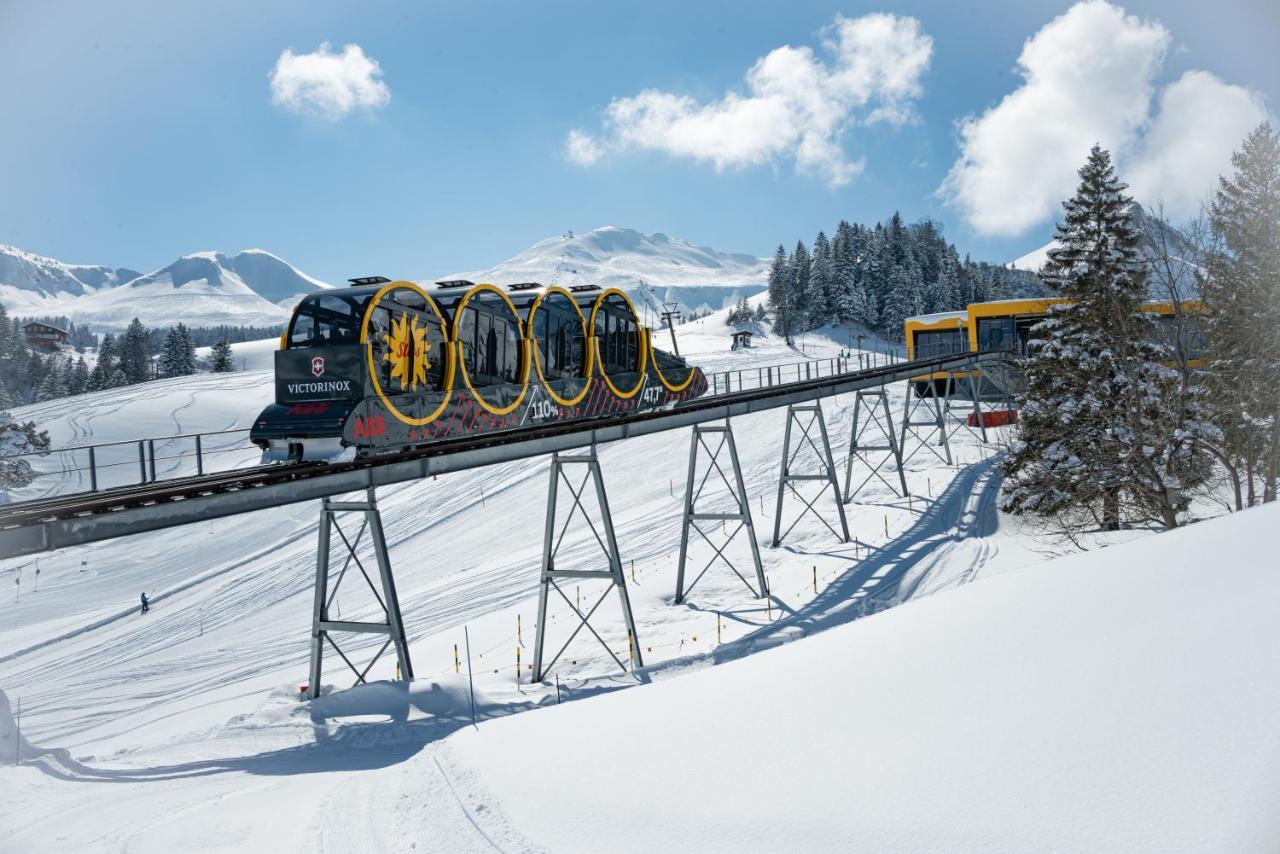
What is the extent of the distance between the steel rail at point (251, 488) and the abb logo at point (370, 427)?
489mm

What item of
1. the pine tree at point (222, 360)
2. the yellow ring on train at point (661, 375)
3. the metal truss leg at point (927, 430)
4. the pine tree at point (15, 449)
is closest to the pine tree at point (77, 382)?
the pine tree at point (222, 360)

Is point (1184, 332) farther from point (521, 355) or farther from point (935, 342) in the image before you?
point (935, 342)

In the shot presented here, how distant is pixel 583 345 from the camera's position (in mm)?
18141

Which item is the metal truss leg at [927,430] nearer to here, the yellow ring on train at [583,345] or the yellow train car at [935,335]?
the yellow train car at [935,335]

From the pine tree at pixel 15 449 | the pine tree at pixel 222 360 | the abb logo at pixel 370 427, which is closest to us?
the abb logo at pixel 370 427

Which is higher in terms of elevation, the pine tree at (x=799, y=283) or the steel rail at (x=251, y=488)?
the pine tree at (x=799, y=283)

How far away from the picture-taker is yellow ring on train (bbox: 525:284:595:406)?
1664 centimetres

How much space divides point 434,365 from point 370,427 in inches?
95.4

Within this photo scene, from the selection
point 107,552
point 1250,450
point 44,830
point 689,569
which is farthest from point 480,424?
point 107,552

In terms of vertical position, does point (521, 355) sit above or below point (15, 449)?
above

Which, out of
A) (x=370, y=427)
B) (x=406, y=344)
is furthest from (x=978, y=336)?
(x=370, y=427)

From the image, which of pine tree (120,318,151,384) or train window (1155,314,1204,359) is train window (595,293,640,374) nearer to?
train window (1155,314,1204,359)

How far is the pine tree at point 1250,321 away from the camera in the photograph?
1419 cm

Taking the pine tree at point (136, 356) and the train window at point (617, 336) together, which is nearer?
the train window at point (617, 336)
